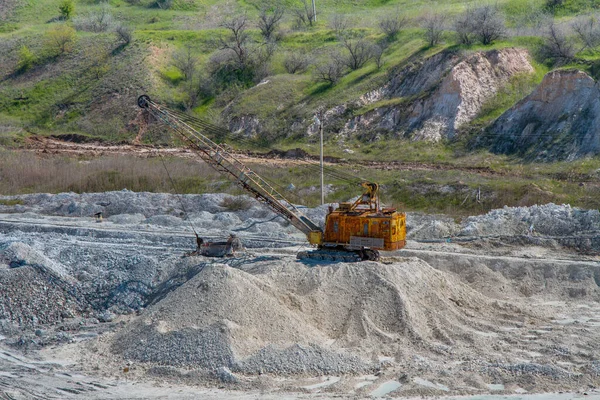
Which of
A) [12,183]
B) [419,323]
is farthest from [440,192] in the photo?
[12,183]

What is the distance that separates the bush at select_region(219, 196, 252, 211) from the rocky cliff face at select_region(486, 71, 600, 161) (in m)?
16.6

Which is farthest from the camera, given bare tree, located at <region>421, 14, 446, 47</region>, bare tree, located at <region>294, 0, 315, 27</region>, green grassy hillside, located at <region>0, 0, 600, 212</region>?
bare tree, located at <region>294, 0, 315, 27</region>

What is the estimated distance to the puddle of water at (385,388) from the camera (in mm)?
19984

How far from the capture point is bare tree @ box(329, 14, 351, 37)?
251 feet

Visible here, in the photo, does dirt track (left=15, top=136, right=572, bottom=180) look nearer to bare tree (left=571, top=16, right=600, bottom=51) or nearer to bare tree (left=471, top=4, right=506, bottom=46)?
bare tree (left=471, top=4, right=506, bottom=46)

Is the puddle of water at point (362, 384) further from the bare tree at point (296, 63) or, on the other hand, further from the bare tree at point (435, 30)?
the bare tree at point (296, 63)

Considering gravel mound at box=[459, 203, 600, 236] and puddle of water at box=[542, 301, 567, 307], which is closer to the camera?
puddle of water at box=[542, 301, 567, 307]

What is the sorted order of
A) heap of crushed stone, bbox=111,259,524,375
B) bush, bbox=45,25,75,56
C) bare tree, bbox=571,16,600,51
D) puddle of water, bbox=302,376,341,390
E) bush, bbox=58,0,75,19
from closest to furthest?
puddle of water, bbox=302,376,341,390
heap of crushed stone, bbox=111,259,524,375
bare tree, bbox=571,16,600,51
bush, bbox=45,25,75,56
bush, bbox=58,0,75,19

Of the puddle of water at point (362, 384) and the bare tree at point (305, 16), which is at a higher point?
the bare tree at point (305, 16)

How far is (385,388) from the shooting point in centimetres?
2036

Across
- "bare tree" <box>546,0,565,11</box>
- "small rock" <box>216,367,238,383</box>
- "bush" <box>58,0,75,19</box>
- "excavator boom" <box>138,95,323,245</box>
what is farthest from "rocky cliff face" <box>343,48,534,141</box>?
"bush" <box>58,0,75,19</box>

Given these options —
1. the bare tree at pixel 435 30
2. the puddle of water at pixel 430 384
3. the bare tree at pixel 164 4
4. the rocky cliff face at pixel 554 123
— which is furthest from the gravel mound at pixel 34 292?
the bare tree at pixel 164 4

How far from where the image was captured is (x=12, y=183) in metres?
50.1

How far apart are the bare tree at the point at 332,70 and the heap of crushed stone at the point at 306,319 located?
39166 millimetres
